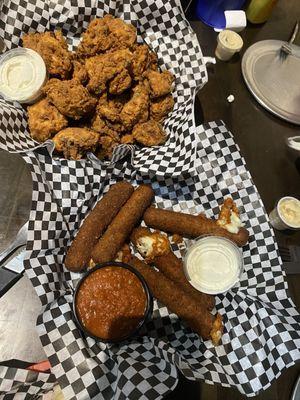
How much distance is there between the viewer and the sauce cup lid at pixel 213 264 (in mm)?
2260

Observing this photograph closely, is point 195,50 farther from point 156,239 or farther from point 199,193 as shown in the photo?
point 156,239

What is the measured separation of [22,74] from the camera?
2.56 metres

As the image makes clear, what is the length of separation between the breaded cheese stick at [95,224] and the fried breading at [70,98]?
0.60m

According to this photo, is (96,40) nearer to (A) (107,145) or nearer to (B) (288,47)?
(A) (107,145)

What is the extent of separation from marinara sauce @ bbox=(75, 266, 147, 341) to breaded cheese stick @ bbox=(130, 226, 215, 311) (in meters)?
0.30

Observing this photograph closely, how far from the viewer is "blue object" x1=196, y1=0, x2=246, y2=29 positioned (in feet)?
11.2

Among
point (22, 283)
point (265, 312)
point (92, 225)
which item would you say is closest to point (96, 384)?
point (22, 283)

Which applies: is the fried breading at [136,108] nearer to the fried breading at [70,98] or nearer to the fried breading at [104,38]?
the fried breading at [70,98]

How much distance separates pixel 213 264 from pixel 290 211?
0.80m

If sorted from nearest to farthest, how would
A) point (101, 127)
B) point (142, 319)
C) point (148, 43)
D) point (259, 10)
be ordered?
point (142, 319) < point (101, 127) < point (148, 43) < point (259, 10)

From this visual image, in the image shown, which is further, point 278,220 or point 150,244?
point 278,220

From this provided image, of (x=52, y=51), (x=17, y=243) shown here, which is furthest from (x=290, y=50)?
(x=17, y=243)


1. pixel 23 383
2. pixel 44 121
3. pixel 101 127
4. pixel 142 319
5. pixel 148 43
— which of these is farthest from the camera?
pixel 148 43

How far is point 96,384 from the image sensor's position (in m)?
1.89
